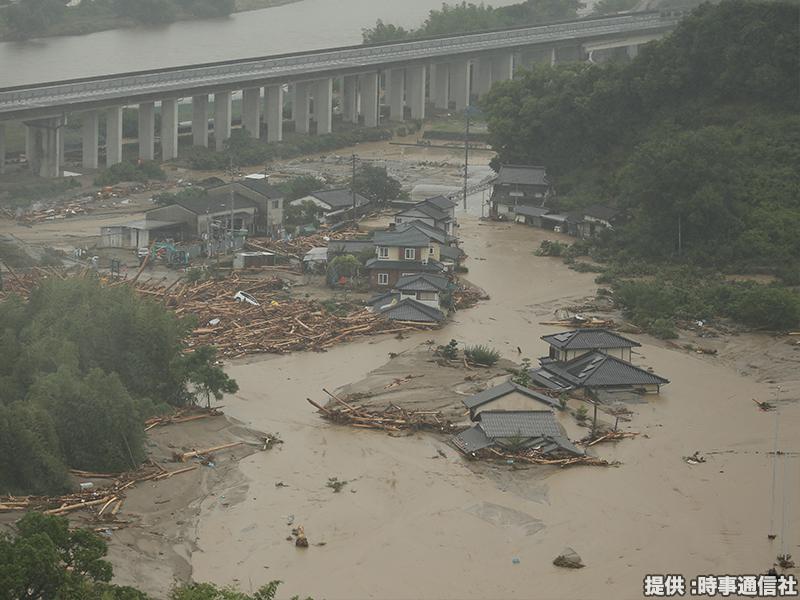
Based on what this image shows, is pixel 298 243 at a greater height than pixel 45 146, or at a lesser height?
lesser

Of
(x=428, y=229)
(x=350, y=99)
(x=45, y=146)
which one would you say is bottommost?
(x=428, y=229)

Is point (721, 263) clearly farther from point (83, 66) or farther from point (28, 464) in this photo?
point (83, 66)

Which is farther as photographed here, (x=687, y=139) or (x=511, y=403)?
(x=687, y=139)

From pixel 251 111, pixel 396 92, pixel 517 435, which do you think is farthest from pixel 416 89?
pixel 517 435

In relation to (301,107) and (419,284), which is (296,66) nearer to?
(301,107)

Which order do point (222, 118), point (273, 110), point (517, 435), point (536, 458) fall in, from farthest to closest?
1. point (273, 110)
2. point (222, 118)
3. point (517, 435)
4. point (536, 458)

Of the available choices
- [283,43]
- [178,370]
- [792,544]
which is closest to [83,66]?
[283,43]
